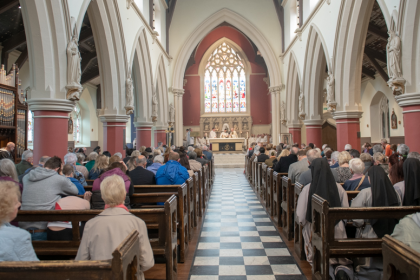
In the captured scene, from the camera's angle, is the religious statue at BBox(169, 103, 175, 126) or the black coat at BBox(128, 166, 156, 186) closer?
the black coat at BBox(128, 166, 156, 186)

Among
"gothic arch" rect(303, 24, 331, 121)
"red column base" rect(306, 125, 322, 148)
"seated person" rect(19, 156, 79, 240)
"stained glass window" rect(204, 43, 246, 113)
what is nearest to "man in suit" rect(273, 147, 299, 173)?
"seated person" rect(19, 156, 79, 240)

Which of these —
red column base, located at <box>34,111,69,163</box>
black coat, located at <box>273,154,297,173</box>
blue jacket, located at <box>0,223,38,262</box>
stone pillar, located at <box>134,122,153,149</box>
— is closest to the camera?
blue jacket, located at <box>0,223,38,262</box>

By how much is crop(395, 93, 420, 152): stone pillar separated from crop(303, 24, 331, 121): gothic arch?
6.89m

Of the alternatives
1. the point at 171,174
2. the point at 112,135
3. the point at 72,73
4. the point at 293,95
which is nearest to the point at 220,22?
the point at 293,95

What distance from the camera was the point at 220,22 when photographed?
19531 mm

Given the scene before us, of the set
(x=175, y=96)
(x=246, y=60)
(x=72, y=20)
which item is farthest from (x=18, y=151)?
(x=246, y=60)

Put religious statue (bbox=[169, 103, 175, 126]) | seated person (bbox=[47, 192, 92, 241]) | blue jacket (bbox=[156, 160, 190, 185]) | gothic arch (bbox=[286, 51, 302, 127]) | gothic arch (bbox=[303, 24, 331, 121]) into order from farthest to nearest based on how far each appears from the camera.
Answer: religious statue (bbox=[169, 103, 175, 126]) < gothic arch (bbox=[286, 51, 302, 127]) < gothic arch (bbox=[303, 24, 331, 121]) < blue jacket (bbox=[156, 160, 190, 185]) < seated person (bbox=[47, 192, 92, 241])

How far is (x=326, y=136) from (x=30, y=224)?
19.5 meters

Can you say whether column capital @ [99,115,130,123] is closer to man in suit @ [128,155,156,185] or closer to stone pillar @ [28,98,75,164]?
stone pillar @ [28,98,75,164]

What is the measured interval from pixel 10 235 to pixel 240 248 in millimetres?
3417

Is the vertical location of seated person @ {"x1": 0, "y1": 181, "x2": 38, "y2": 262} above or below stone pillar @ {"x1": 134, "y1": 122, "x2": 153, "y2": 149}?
below

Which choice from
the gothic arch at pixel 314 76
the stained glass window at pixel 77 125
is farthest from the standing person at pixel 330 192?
the stained glass window at pixel 77 125

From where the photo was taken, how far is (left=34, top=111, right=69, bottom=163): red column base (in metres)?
6.09

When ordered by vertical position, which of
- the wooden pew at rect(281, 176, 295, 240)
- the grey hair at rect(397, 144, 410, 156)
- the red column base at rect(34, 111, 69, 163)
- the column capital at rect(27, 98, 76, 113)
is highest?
the column capital at rect(27, 98, 76, 113)
